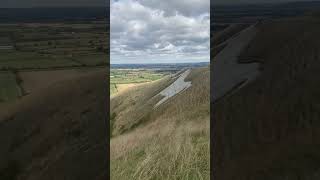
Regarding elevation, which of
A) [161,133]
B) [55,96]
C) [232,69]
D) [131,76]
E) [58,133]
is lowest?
[161,133]

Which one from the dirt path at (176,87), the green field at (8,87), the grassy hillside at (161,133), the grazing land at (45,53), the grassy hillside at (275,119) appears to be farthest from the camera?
the dirt path at (176,87)

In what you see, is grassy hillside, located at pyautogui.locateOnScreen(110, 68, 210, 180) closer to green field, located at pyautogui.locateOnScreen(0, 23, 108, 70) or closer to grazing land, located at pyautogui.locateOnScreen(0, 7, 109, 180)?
grazing land, located at pyautogui.locateOnScreen(0, 7, 109, 180)

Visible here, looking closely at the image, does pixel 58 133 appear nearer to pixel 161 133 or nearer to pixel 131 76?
→ pixel 161 133

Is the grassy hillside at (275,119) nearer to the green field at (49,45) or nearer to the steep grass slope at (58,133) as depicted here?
the steep grass slope at (58,133)

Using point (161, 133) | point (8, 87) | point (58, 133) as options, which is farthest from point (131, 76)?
point (58, 133)

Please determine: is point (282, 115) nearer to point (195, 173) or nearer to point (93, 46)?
point (195, 173)

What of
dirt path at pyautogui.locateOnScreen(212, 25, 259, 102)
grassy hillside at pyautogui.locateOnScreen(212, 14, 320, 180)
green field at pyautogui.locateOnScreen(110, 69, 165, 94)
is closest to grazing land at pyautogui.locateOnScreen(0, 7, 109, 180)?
green field at pyautogui.locateOnScreen(110, 69, 165, 94)

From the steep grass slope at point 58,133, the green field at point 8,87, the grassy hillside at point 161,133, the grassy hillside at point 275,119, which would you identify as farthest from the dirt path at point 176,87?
the green field at point 8,87
